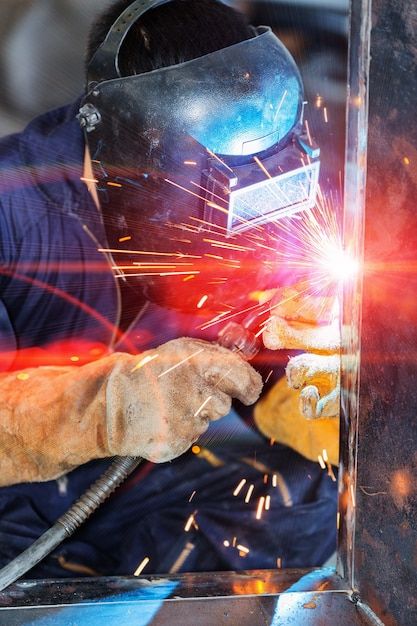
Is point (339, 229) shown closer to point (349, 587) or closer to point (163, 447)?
point (163, 447)

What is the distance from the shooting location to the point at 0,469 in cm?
137

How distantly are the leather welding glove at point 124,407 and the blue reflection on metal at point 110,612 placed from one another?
12.0 inches

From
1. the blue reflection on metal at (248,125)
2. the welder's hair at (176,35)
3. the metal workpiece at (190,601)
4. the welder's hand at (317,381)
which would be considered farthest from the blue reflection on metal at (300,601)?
the welder's hair at (176,35)

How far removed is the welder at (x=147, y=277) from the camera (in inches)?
49.3

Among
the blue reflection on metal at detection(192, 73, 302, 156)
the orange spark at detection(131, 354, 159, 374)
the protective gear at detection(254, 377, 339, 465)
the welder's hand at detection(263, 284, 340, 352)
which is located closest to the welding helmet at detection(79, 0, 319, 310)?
the blue reflection on metal at detection(192, 73, 302, 156)

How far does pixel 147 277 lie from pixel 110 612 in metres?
0.72

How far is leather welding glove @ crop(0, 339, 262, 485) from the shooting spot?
1.31 metres

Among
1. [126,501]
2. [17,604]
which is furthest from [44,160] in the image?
[17,604]

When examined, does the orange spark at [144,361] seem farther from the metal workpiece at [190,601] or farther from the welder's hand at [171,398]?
the metal workpiece at [190,601]

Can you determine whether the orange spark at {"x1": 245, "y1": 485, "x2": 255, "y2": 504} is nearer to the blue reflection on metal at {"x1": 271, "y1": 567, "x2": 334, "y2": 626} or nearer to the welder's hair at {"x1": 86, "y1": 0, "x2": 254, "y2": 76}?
the blue reflection on metal at {"x1": 271, "y1": 567, "x2": 334, "y2": 626}

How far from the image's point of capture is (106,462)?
4.85ft

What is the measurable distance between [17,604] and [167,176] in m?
0.85

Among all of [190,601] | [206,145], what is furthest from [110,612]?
[206,145]

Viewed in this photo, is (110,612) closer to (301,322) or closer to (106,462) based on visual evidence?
(106,462)
